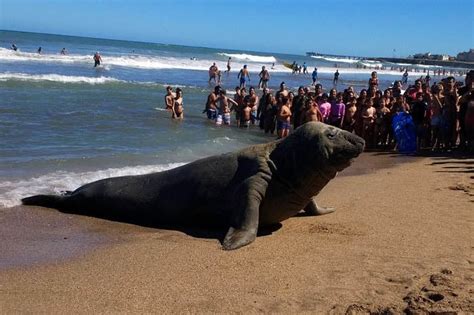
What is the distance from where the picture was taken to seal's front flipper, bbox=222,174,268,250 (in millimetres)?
6238

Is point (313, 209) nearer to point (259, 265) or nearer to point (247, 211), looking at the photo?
point (247, 211)

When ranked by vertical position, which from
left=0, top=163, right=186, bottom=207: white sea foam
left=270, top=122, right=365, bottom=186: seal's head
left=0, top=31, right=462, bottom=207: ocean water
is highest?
left=270, top=122, right=365, bottom=186: seal's head

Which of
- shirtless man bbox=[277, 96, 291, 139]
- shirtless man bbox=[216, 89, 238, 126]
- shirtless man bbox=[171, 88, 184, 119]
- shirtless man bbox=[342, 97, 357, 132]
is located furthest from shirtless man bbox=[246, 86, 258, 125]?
shirtless man bbox=[342, 97, 357, 132]

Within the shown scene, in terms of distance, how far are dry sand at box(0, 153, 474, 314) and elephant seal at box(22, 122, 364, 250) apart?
0.25m

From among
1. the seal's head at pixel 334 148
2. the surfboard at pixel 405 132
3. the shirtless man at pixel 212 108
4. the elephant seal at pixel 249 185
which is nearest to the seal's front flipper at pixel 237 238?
the elephant seal at pixel 249 185

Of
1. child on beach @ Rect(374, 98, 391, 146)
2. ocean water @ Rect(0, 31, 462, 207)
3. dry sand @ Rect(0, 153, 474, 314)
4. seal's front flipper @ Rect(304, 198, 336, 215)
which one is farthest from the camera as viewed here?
child on beach @ Rect(374, 98, 391, 146)

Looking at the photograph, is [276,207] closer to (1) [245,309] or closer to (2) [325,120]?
(1) [245,309]

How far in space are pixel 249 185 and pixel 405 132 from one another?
818 centimetres

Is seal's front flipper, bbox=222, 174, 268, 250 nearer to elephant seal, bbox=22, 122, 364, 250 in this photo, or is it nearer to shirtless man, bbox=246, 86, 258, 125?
elephant seal, bbox=22, 122, 364, 250

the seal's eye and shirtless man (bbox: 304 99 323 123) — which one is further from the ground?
the seal's eye

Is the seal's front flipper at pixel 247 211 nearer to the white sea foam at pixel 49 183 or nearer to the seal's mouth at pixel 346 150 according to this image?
the seal's mouth at pixel 346 150

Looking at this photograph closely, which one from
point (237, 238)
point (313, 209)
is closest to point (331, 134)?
point (313, 209)

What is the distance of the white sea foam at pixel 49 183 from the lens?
26.6 feet

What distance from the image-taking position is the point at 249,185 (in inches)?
263
